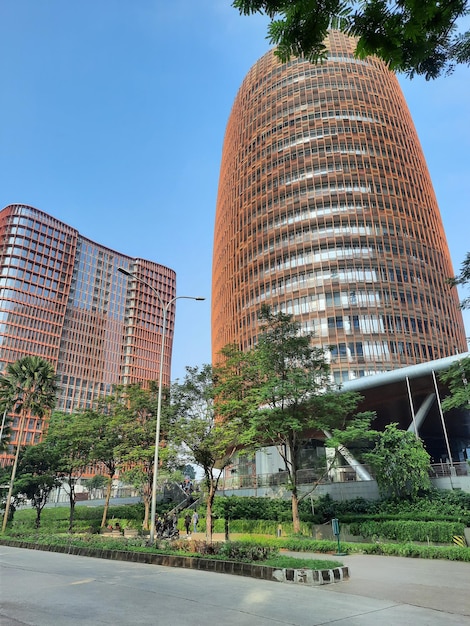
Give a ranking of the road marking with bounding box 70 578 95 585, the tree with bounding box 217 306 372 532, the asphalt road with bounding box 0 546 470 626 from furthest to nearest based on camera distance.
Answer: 1. the tree with bounding box 217 306 372 532
2. the road marking with bounding box 70 578 95 585
3. the asphalt road with bounding box 0 546 470 626

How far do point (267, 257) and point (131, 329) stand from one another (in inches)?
3602

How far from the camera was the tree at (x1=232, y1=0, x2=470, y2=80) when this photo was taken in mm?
3570

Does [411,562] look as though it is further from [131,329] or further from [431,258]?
[131,329]

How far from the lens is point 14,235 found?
136 meters

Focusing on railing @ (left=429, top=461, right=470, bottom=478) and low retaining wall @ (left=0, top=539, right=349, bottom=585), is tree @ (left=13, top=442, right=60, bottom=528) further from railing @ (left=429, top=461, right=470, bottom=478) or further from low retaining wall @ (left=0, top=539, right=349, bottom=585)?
railing @ (left=429, top=461, right=470, bottom=478)

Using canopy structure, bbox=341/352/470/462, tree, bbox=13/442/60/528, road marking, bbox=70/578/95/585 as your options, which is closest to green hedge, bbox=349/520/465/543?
canopy structure, bbox=341/352/470/462

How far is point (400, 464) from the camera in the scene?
2761 cm

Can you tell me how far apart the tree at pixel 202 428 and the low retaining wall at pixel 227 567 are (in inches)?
249

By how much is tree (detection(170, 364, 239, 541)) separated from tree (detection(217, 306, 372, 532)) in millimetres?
835

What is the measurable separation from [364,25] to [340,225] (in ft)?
265

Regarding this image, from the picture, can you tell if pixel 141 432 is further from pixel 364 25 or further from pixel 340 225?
pixel 340 225

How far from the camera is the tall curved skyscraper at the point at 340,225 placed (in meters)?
76.1

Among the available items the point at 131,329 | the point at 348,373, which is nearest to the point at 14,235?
the point at 131,329

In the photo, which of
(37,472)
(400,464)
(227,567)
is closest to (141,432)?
(400,464)
